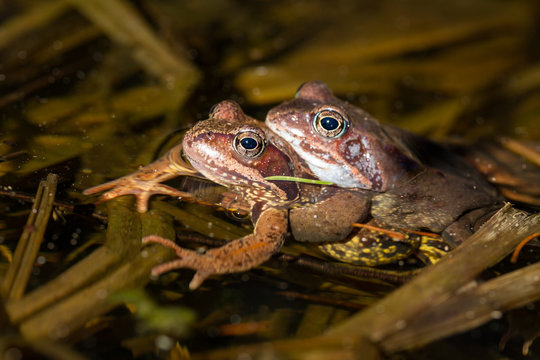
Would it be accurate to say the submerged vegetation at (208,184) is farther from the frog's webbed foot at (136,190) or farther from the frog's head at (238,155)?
the frog's head at (238,155)

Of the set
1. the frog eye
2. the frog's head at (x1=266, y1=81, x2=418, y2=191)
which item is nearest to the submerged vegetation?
the frog's head at (x1=266, y1=81, x2=418, y2=191)

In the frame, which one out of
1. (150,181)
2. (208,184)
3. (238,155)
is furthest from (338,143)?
(150,181)

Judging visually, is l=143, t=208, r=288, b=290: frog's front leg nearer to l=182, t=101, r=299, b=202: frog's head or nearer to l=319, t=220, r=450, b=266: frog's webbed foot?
l=182, t=101, r=299, b=202: frog's head

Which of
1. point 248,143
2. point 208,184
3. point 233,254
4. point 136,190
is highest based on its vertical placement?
point 248,143

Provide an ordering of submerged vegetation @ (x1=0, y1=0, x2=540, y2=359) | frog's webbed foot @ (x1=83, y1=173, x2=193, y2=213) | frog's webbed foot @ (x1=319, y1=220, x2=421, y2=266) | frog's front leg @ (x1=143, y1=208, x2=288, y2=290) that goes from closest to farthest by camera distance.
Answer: submerged vegetation @ (x1=0, y1=0, x2=540, y2=359), frog's front leg @ (x1=143, y1=208, x2=288, y2=290), frog's webbed foot @ (x1=83, y1=173, x2=193, y2=213), frog's webbed foot @ (x1=319, y1=220, x2=421, y2=266)

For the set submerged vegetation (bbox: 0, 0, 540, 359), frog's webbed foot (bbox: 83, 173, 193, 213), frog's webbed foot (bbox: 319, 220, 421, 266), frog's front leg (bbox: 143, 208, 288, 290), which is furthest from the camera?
frog's webbed foot (bbox: 319, 220, 421, 266)

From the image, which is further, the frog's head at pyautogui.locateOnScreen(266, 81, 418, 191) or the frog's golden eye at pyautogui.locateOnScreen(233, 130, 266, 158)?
the frog's head at pyautogui.locateOnScreen(266, 81, 418, 191)

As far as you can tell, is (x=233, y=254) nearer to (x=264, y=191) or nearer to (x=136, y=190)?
(x=264, y=191)
